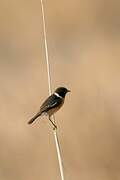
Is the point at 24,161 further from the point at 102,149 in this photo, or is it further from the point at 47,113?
the point at 47,113

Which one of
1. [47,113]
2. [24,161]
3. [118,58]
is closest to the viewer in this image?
[47,113]

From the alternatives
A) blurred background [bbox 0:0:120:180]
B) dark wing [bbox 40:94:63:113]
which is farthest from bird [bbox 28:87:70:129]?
blurred background [bbox 0:0:120:180]

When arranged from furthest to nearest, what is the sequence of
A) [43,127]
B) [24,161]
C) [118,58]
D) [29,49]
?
[29,49] < [118,58] < [43,127] < [24,161]

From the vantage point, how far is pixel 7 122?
252 inches

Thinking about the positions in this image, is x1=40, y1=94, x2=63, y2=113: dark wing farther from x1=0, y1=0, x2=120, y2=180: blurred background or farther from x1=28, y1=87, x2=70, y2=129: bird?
x1=0, y1=0, x2=120, y2=180: blurred background

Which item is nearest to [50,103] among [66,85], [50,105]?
[50,105]

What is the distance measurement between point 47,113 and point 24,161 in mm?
1004

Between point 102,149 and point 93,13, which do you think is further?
point 93,13

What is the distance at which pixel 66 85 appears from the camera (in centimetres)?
687

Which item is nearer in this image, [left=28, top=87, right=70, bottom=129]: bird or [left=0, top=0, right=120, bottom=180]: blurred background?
[left=28, top=87, right=70, bottom=129]: bird

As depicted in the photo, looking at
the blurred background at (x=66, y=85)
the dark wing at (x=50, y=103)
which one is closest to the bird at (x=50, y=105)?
the dark wing at (x=50, y=103)

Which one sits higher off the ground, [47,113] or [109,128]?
[47,113]

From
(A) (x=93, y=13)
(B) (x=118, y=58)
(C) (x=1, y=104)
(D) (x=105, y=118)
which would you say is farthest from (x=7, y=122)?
(A) (x=93, y=13)

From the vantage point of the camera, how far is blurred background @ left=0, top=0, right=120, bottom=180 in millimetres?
6086
